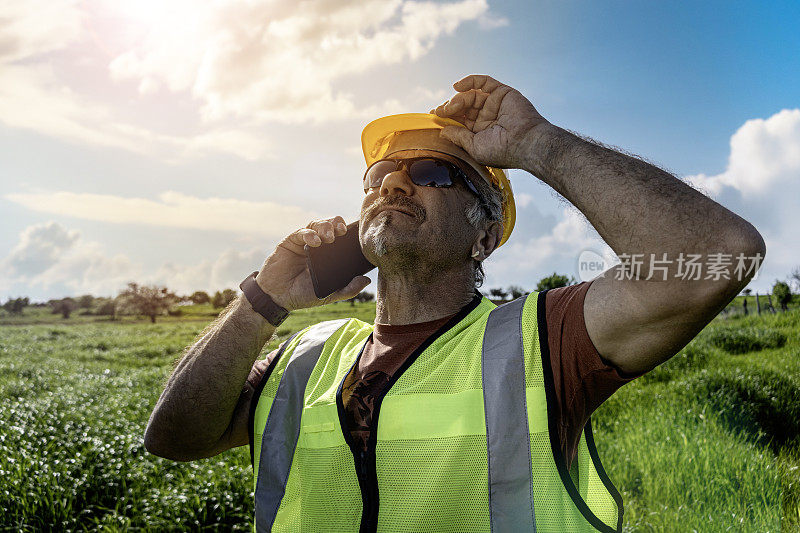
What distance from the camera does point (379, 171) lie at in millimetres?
3266

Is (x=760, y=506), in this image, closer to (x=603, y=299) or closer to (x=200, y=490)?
(x=603, y=299)

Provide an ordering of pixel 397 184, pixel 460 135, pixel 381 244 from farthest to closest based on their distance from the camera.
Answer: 1. pixel 397 184
2. pixel 381 244
3. pixel 460 135

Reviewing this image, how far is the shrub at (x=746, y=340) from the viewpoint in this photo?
1059 centimetres

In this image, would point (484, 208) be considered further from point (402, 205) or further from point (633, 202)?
point (633, 202)

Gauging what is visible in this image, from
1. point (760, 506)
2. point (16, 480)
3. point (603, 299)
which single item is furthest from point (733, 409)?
point (16, 480)

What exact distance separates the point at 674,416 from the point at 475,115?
18.0 feet

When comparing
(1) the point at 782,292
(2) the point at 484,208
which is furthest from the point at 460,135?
(1) the point at 782,292

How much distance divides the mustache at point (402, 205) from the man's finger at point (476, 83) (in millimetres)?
615

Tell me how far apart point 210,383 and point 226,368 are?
102mm

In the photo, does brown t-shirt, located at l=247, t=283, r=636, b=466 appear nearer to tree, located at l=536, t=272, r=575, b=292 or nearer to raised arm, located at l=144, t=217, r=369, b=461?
raised arm, located at l=144, t=217, r=369, b=461

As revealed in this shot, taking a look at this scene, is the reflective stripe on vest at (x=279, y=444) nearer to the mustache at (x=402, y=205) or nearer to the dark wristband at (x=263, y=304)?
the dark wristband at (x=263, y=304)

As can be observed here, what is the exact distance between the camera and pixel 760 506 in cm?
507

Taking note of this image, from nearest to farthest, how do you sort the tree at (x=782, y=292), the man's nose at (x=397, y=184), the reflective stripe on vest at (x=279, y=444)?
1. the reflective stripe on vest at (x=279, y=444)
2. the man's nose at (x=397, y=184)
3. the tree at (x=782, y=292)

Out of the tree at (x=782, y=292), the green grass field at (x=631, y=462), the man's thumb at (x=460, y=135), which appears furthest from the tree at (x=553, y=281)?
the tree at (x=782, y=292)
